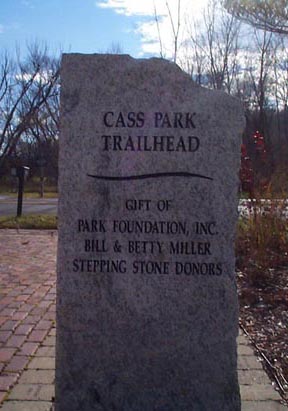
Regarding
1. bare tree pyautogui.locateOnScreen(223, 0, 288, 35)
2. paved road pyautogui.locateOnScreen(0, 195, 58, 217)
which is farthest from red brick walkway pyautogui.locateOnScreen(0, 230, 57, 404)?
paved road pyautogui.locateOnScreen(0, 195, 58, 217)

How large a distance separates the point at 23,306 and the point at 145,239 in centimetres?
278

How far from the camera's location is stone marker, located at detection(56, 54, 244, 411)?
3.55m

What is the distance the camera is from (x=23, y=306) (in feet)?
19.5

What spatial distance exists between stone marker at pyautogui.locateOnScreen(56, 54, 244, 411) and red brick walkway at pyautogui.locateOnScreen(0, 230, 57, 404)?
786 millimetres

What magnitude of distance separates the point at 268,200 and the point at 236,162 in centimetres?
525

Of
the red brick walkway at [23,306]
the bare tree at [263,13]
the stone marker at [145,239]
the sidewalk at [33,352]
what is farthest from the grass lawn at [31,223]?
the stone marker at [145,239]

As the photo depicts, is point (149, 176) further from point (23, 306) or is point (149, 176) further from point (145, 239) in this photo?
point (23, 306)

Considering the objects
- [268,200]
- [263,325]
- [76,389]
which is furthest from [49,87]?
[76,389]

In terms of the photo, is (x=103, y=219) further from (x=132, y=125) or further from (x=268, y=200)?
(x=268, y=200)

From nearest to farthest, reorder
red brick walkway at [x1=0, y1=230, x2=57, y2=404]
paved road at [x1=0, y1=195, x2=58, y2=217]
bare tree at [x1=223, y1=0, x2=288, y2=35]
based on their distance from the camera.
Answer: red brick walkway at [x1=0, y1=230, x2=57, y2=404] → bare tree at [x1=223, y1=0, x2=288, y2=35] → paved road at [x1=0, y1=195, x2=58, y2=217]

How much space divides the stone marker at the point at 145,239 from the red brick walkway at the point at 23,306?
79 centimetres

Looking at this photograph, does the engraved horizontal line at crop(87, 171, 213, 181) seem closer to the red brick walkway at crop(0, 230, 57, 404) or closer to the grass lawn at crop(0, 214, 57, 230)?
the red brick walkway at crop(0, 230, 57, 404)

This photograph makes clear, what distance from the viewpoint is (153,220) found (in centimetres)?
359

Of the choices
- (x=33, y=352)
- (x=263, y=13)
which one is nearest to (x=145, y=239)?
(x=33, y=352)
